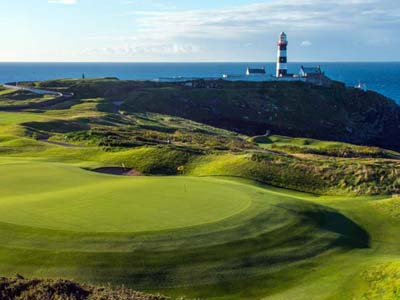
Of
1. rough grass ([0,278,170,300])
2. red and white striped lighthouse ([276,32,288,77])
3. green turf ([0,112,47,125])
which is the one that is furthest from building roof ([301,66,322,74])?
rough grass ([0,278,170,300])

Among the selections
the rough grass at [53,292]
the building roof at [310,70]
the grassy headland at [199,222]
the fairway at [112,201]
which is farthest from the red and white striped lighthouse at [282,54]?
the rough grass at [53,292]

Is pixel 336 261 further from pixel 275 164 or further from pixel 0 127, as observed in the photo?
pixel 0 127

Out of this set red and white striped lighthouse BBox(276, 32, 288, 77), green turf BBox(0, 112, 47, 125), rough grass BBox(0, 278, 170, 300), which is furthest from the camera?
red and white striped lighthouse BBox(276, 32, 288, 77)

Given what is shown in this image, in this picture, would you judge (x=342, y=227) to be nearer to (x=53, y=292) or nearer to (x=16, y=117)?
(x=53, y=292)

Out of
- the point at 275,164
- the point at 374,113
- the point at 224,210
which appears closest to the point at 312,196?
the point at 275,164

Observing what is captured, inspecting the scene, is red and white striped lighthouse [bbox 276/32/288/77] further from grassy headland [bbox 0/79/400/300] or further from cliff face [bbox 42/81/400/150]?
grassy headland [bbox 0/79/400/300]
